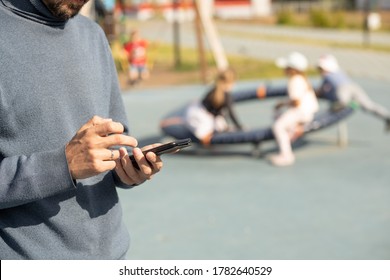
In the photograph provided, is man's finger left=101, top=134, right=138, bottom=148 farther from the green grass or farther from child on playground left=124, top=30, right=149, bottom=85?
the green grass

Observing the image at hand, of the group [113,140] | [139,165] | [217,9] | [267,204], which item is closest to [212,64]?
[267,204]

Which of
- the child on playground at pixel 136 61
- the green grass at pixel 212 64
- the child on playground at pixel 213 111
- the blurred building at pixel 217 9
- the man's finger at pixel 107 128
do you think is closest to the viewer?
the man's finger at pixel 107 128

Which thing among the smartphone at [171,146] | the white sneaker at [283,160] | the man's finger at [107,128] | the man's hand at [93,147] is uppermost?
the man's finger at [107,128]

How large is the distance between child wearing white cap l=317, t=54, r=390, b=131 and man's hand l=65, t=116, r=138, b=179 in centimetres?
785

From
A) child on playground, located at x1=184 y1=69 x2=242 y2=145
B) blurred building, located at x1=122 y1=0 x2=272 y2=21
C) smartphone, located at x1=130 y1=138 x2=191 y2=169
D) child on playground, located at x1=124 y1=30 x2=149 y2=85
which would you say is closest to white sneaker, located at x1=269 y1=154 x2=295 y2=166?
child on playground, located at x1=184 y1=69 x2=242 y2=145

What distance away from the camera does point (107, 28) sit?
2066 cm

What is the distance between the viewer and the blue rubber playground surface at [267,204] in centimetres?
566

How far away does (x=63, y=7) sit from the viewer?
1.82 m

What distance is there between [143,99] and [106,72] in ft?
39.8

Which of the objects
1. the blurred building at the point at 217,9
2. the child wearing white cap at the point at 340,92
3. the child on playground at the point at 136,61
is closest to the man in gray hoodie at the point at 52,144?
the child wearing white cap at the point at 340,92

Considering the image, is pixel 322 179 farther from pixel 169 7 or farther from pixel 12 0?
pixel 169 7

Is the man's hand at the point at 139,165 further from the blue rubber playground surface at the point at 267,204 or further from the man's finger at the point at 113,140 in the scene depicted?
the blue rubber playground surface at the point at 267,204

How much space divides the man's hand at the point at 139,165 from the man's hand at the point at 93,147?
4.6 inches

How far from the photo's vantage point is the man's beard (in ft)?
5.93
